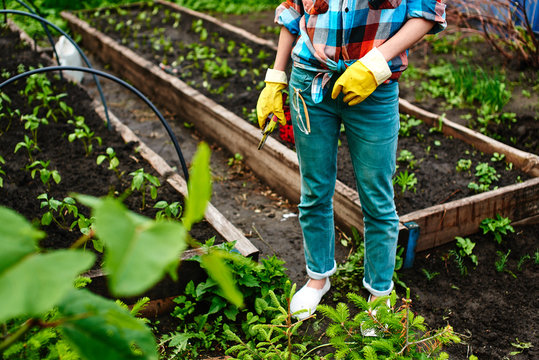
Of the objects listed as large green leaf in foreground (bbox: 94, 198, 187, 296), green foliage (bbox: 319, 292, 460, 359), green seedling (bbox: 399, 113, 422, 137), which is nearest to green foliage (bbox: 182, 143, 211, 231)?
large green leaf in foreground (bbox: 94, 198, 187, 296)

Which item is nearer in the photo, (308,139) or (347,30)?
(347,30)

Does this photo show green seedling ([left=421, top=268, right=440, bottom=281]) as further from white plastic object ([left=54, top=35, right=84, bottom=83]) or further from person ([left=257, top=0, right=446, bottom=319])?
white plastic object ([left=54, top=35, right=84, bottom=83])

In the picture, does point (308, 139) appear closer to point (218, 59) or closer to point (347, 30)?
point (347, 30)

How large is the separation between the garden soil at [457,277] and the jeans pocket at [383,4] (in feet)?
4.59

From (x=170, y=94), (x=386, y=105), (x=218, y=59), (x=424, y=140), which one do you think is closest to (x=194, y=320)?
(x=386, y=105)

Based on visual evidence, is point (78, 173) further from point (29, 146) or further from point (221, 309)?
point (221, 309)

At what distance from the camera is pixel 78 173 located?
10.6ft

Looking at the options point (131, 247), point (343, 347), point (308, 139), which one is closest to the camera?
point (131, 247)

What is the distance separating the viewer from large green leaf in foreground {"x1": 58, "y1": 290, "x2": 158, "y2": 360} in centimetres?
63

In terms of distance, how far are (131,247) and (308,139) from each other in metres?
1.73

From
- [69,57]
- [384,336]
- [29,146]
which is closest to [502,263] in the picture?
[384,336]

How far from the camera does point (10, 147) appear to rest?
3.43 meters

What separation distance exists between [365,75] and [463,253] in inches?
54.7

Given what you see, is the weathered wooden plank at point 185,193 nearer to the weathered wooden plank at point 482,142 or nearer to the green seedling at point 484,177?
the green seedling at point 484,177
